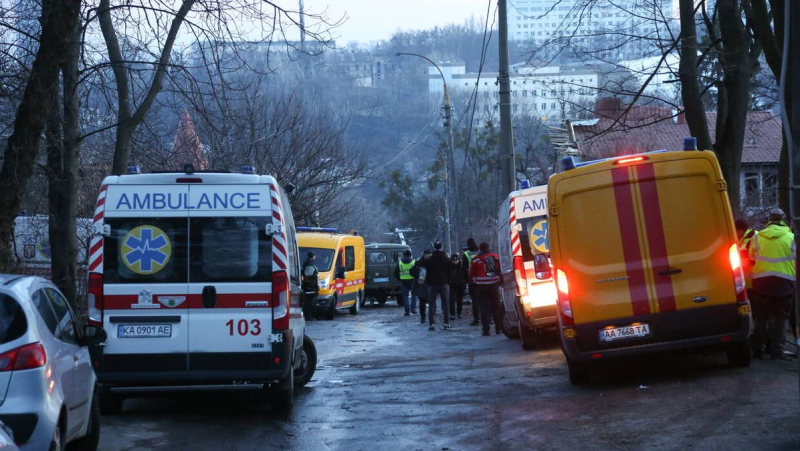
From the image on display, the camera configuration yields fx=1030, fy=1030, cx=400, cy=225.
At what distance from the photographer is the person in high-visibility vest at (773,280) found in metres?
11.6

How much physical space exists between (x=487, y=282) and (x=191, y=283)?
11.1 m

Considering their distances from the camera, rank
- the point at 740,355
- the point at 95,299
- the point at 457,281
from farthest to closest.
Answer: the point at 457,281 < the point at 740,355 < the point at 95,299

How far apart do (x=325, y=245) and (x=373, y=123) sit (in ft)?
153

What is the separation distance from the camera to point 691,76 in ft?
55.8

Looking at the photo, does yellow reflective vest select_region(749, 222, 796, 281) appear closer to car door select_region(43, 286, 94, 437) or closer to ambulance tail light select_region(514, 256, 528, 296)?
ambulance tail light select_region(514, 256, 528, 296)

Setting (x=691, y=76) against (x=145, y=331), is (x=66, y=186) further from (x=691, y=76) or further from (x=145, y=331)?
(x=691, y=76)

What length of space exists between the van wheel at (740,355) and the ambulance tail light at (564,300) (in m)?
1.82

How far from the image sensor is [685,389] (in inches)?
408

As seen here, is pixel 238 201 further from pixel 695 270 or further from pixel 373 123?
pixel 373 123

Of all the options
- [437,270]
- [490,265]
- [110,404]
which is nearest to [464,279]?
[437,270]

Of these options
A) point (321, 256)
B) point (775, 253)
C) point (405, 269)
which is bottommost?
point (775, 253)

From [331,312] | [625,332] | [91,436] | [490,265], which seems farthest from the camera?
[331,312]

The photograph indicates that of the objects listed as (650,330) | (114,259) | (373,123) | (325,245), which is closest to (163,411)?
(114,259)

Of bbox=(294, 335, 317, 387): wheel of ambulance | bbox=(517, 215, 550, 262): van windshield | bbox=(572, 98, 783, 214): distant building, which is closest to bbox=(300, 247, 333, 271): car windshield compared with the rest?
bbox=(572, 98, 783, 214): distant building
